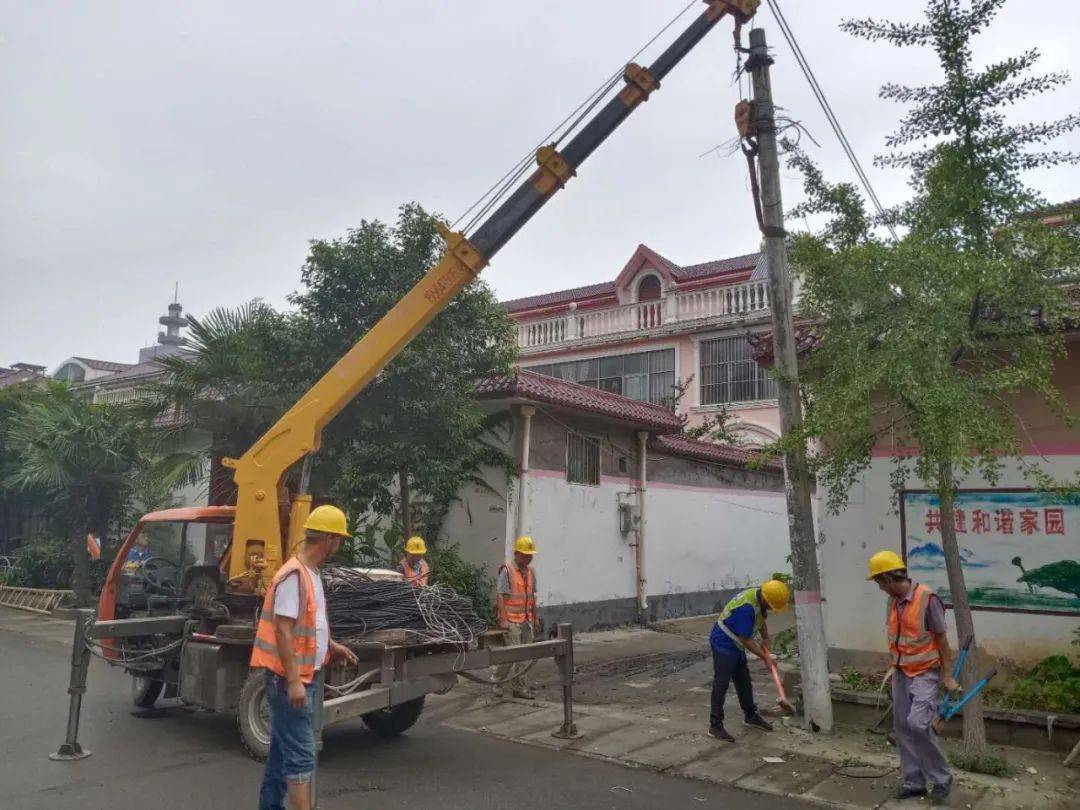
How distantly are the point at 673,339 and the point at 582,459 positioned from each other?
8784 mm

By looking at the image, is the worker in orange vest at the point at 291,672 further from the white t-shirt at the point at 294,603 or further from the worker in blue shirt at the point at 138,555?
the worker in blue shirt at the point at 138,555

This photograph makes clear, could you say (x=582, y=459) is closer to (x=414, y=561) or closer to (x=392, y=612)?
(x=414, y=561)

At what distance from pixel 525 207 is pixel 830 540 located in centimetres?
478

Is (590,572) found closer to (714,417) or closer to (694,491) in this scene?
(694,491)

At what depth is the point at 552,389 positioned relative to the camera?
1352 centimetres

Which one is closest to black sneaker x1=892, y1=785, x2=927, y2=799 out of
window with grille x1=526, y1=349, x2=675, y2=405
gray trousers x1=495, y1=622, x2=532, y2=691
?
gray trousers x1=495, y1=622, x2=532, y2=691

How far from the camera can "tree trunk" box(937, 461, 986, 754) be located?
671 cm

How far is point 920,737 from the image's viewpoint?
19.7 feet

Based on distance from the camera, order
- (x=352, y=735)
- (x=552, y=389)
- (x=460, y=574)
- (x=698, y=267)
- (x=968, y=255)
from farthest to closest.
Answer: (x=698, y=267)
(x=552, y=389)
(x=460, y=574)
(x=352, y=735)
(x=968, y=255)

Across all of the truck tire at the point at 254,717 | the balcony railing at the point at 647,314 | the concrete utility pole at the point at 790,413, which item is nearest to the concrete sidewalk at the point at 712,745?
Answer: the concrete utility pole at the point at 790,413

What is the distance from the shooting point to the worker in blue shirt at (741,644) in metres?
7.68

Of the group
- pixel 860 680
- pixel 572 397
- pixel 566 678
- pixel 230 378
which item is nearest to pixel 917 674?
pixel 860 680

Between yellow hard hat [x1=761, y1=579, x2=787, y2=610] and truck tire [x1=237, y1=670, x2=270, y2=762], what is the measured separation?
14.1 ft

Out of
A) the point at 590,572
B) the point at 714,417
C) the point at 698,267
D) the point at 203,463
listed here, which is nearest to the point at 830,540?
the point at 590,572
